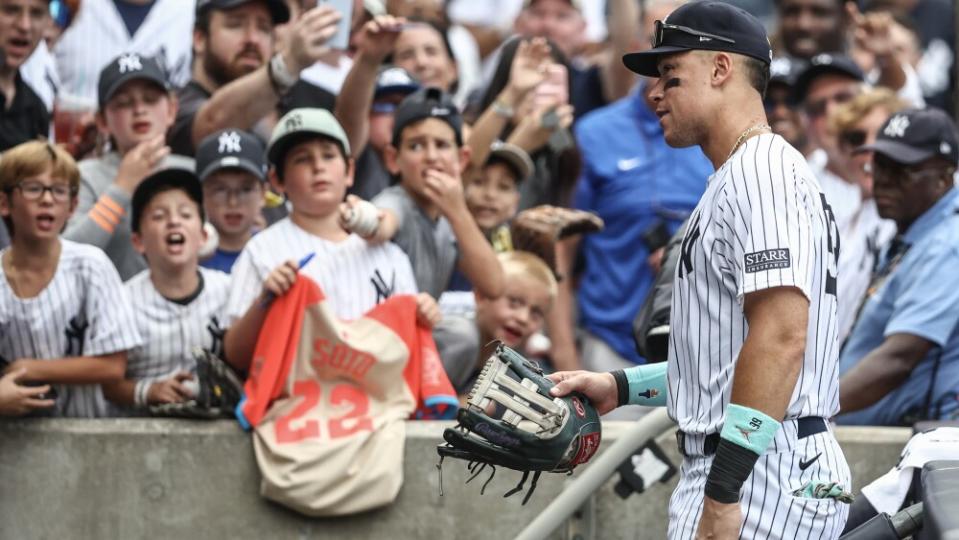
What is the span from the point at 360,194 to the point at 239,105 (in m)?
0.80

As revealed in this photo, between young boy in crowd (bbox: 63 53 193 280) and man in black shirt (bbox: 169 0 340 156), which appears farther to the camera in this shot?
man in black shirt (bbox: 169 0 340 156)

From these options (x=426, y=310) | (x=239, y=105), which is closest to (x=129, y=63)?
(x=239, y=105)

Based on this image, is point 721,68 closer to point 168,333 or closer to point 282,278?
point 282,278

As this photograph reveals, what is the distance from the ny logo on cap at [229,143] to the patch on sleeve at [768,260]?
3.77m

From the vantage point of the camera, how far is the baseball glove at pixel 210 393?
6234 millimetres

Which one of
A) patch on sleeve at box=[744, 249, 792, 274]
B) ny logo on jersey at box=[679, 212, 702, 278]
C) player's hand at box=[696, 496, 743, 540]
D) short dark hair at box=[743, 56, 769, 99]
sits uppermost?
short dark hair at box=[743, 56, 769, 99]

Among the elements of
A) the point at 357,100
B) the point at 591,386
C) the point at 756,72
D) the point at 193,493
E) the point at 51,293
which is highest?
the point at 756,72

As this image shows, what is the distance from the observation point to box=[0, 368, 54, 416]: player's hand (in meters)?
6.25

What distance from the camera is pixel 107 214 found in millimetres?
6887

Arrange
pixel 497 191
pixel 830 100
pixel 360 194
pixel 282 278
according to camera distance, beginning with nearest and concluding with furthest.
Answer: pixel 282 278
pixel 360 194
pixel 497 191
pixel 830 100

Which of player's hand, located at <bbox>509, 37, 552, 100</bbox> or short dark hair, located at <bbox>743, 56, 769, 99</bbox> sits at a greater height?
short dark hair, located at <bbox>743, 56, 769, 99</bbox>

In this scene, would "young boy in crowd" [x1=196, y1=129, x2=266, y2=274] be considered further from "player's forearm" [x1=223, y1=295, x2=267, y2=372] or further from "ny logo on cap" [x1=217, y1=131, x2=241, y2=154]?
"player's forearm" [x1=223, y1=295, x2=267, y2=372]

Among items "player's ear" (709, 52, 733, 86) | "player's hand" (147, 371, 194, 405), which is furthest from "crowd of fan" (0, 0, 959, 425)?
"player's ear" (709, 52, 733, 86)

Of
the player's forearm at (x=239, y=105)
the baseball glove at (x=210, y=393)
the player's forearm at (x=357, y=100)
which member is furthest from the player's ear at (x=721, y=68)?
the player's forearm at (x=239, y=105)
